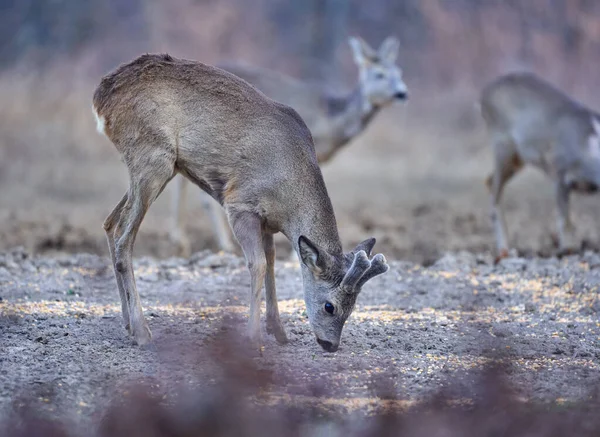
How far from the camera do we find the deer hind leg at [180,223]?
12.6 m

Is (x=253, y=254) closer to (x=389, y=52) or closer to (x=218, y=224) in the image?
(x=218, y=224)

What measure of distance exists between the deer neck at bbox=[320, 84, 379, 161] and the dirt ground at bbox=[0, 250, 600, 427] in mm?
3348

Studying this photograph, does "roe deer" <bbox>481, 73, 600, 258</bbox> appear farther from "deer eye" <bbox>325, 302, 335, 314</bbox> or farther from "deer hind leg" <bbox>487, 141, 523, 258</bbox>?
"deer eye" <bbox>325, 302, 335, 314</bbox>

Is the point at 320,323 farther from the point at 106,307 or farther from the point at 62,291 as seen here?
the point at 62,291

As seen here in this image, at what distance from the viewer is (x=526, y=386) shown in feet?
20.5

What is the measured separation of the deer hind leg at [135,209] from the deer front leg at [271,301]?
0.92 metres

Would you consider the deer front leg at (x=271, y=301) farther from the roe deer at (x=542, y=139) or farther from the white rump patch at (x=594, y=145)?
the white rump patch at (x=594, y=145)

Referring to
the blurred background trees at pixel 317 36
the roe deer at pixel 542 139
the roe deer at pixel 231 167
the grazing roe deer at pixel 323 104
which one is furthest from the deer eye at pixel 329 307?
the blurred background trees at pixel 317 36

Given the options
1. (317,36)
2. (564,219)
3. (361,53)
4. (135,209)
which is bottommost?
(135,209)

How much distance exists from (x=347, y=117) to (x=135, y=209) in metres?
6.76

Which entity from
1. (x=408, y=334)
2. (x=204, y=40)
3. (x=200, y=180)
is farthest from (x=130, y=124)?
(x=204, y=40)

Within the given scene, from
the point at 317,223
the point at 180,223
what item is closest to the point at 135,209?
the point at 317,223

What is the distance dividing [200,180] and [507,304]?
3.16 metres

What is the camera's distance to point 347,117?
44.8 ft
